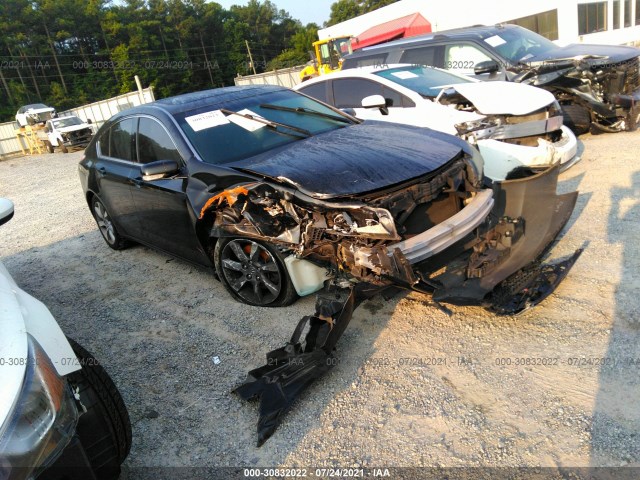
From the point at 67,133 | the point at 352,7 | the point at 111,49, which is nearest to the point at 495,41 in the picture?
the point at 67,133

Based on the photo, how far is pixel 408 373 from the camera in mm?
2910

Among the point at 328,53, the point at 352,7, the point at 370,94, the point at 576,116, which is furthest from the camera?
the point at 352,7

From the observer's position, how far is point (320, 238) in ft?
10.3

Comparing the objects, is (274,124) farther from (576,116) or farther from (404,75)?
(576,116)

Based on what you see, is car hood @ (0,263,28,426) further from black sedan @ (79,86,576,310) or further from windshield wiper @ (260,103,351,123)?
windshield wiper @ (260,103,351,123)

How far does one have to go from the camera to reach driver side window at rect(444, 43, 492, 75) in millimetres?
7897

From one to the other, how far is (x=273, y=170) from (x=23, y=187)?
42.9ft

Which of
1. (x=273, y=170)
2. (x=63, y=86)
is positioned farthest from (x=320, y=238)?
(x=63, y=86)

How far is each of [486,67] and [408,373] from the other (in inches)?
240

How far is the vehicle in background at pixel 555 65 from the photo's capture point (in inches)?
277

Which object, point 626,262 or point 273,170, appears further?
point 626,262

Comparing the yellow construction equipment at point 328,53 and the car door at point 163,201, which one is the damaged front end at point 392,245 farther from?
the yellow construction equipment at point 328,53

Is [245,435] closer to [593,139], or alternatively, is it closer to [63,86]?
[593,139]

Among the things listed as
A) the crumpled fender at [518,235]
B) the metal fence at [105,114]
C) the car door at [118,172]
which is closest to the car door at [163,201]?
the car door at [118,172]
